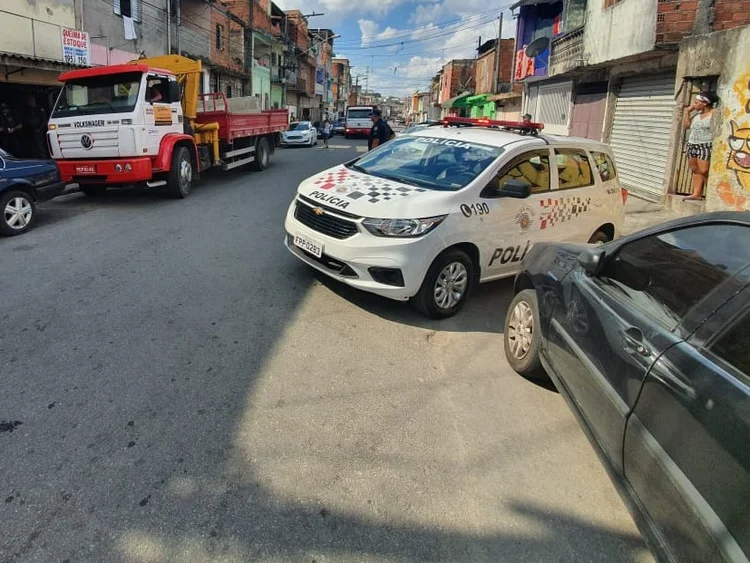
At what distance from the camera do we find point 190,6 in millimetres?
25750

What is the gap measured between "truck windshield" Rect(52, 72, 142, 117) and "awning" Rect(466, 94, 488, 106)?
97.3 feet

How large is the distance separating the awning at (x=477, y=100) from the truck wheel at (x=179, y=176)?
28.8 metres

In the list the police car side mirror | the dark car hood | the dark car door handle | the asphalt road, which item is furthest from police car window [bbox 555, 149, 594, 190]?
the dark car door handle

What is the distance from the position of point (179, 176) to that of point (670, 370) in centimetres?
962

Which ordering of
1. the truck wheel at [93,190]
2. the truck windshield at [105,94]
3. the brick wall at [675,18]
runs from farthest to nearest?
A: the brick wall at [675,18]
the truck wheel at [93,190]
the truck windshield at [105,94]

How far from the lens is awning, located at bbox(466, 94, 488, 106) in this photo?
35.9 meters

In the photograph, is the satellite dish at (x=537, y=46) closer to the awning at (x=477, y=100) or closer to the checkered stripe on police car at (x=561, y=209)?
the awning at (x=477, y=100)

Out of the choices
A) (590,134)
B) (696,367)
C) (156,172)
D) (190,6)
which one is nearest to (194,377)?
(696,367)

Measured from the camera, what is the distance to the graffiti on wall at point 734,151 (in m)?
8.62

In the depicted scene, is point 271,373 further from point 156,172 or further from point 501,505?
point 156,172

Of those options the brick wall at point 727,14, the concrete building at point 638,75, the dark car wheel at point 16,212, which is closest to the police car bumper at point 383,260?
the dark car wheel at point 16,212

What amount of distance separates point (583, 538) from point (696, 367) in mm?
990

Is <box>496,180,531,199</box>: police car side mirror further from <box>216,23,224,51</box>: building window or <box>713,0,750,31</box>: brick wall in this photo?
<box>216,23,224,51</box>: building window

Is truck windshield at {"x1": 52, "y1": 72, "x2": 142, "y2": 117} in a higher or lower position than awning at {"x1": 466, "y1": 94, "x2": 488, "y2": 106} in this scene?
lower
